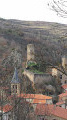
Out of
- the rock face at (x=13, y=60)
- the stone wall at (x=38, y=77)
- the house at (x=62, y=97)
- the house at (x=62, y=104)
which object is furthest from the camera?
the rock face at (x=13, y=60)

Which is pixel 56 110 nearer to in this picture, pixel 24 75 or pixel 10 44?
pixel 24 75

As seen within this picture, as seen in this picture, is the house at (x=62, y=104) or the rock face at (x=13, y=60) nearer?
the house at (x=62, y=104)

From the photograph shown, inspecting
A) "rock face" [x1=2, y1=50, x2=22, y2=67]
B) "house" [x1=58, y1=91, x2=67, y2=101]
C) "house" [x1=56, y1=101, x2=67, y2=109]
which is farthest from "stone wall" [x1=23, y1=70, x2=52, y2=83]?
"rock face" [x1=2, y1=50, x2=22, y2=67]

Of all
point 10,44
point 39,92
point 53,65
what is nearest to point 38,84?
point 39,92

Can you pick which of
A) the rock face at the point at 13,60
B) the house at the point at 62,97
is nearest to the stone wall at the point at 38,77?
the house at the point at 62,97

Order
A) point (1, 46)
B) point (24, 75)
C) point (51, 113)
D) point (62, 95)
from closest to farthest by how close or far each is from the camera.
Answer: point (51, 113) < point (62, 95) < point (24, 75) < point (1, 46)

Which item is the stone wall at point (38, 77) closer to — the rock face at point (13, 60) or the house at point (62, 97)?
the house at point (62, 97)

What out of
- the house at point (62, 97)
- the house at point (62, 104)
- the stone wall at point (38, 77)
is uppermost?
the stone wall at point (38, 77)

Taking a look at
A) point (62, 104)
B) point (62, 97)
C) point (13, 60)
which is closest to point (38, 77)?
point (62, 97)

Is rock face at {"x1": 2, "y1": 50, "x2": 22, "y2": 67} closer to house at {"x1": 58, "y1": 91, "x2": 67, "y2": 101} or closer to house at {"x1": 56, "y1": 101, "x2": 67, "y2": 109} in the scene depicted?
house at {"x1": 58, "y1": 91, "x2": 67, "y2": 101}

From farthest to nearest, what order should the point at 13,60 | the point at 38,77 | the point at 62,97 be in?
the point at 13,60 → the point at 38,77 → the point at 62,97

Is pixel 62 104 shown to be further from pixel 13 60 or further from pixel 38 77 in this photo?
pixel 13 60
